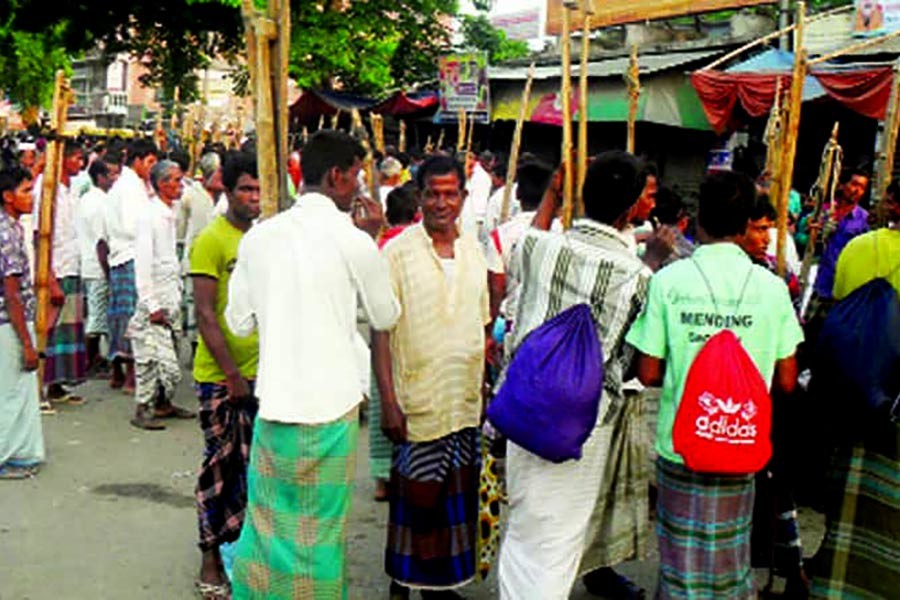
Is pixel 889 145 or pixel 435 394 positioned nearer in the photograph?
pixel 435 394

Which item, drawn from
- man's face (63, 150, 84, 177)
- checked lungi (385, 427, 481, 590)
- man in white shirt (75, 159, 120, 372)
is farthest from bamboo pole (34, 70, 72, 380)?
checked lungi (385, 427, 481, 590)

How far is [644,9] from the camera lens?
16.6m

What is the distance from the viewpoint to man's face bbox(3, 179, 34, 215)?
5.71m

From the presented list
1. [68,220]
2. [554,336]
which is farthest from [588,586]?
[68,220]

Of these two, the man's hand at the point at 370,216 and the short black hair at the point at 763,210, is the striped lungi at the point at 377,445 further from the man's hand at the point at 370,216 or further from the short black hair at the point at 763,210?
the short black hair at the point at 763,210

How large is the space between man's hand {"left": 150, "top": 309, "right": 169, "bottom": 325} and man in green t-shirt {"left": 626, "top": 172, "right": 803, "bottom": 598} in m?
4.12

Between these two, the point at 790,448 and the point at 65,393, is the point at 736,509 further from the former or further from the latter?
the point at 65,393

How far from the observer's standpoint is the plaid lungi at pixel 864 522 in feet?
11.9

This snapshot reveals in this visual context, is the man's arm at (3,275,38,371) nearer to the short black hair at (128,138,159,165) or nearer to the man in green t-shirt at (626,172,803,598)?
the short black hair at (128,138,159,165)

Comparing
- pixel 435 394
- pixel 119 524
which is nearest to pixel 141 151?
pixel 119 524

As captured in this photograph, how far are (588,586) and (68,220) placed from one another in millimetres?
5189

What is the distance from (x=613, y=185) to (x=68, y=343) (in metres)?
5.28

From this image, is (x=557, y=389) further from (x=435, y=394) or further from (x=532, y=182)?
(x=532, y=182)

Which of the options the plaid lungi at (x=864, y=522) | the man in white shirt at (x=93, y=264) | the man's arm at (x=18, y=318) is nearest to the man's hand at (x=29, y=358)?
the man's arm at (x=18, y=318)
